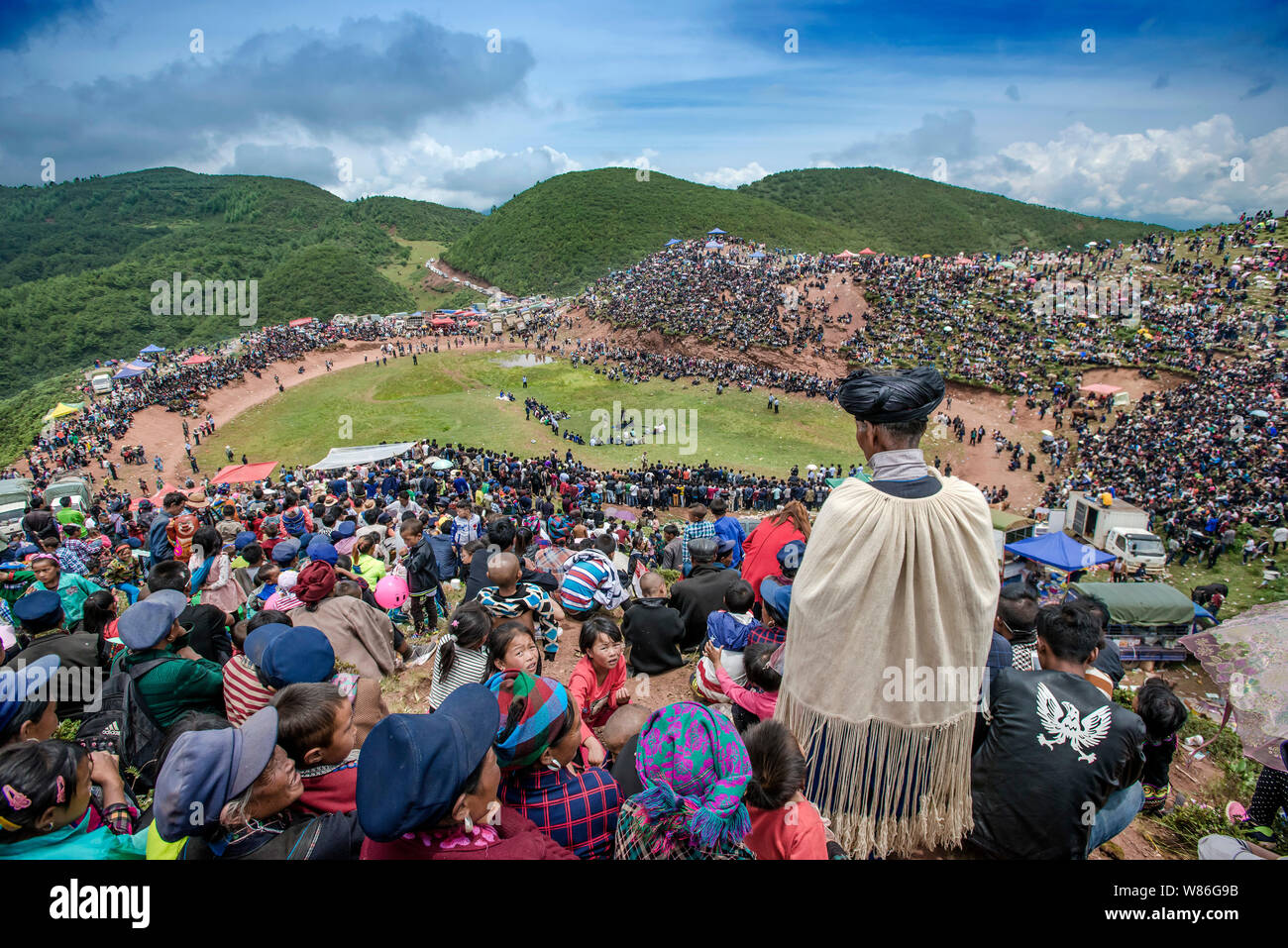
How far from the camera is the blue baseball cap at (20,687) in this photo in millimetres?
3107

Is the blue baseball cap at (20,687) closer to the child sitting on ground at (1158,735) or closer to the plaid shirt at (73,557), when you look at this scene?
the child sitting on ground at (1158,735)

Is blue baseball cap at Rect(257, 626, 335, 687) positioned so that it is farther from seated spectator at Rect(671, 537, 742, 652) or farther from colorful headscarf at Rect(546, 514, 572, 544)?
colorful headscarf at Rect(546, 514, 572, 544)

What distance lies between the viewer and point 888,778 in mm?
2631

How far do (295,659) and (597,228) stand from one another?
95.0m

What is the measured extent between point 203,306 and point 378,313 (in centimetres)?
2486

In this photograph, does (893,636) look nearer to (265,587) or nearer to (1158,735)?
(1158,735)

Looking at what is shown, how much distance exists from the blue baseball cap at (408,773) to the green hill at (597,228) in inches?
3150

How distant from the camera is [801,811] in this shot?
100.0 inches

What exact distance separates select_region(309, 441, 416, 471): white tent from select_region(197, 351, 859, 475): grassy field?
17.0ft

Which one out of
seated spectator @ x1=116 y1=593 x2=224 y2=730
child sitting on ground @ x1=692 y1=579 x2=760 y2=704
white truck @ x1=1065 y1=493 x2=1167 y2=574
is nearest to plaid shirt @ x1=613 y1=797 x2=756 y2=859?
child sitting on ground @ x1=692 y1=579 x2=760 y2=704

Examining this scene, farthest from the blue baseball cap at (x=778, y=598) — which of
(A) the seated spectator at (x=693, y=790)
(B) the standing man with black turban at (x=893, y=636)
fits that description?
(A) the seated spectator at (x=693, y=790)

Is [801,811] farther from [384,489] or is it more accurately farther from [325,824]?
[384,489]

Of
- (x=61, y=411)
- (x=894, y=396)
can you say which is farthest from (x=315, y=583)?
(x=61, y=411)
